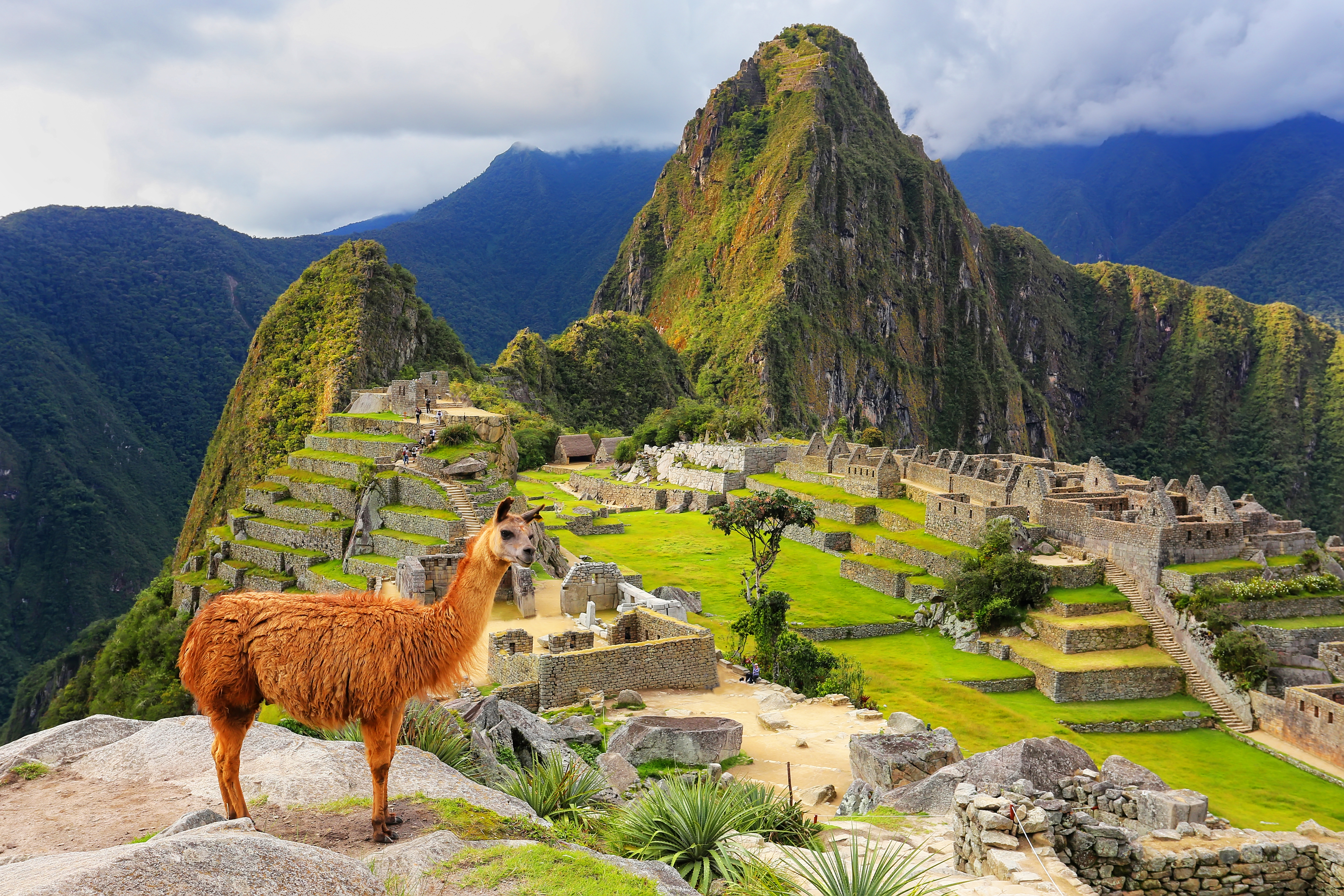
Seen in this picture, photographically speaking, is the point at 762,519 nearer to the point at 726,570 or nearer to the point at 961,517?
the point at 726,570

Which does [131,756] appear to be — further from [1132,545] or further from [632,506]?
[632,506]

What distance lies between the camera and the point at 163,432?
81.5 meters

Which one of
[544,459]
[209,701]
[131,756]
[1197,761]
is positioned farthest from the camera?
[544,459]

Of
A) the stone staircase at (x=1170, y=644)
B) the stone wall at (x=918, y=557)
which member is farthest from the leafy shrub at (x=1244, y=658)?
the stone wall at (x=918, y=557)

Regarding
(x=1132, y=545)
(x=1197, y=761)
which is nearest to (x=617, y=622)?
(x=1197, y=761)

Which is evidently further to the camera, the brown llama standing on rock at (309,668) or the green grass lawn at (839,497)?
the green grass lawn at (839,497)

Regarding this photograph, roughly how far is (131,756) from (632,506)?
1614 inches

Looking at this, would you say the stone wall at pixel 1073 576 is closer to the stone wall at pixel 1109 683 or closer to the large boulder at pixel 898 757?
the stone wall at pixel 1109 683

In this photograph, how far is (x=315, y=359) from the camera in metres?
67.2

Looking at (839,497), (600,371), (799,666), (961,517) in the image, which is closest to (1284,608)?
(961,517)

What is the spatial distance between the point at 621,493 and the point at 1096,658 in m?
28.5

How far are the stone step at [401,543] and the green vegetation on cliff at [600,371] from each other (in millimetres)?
64231

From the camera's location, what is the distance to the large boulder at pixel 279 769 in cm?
590

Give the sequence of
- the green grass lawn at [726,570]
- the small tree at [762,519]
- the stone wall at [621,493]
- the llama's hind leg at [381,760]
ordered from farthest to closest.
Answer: the stone wall at [621,493]
the green grass lawn at [726,570]
the small tree at [762,519]
the llama's hind leg at [381,760]
